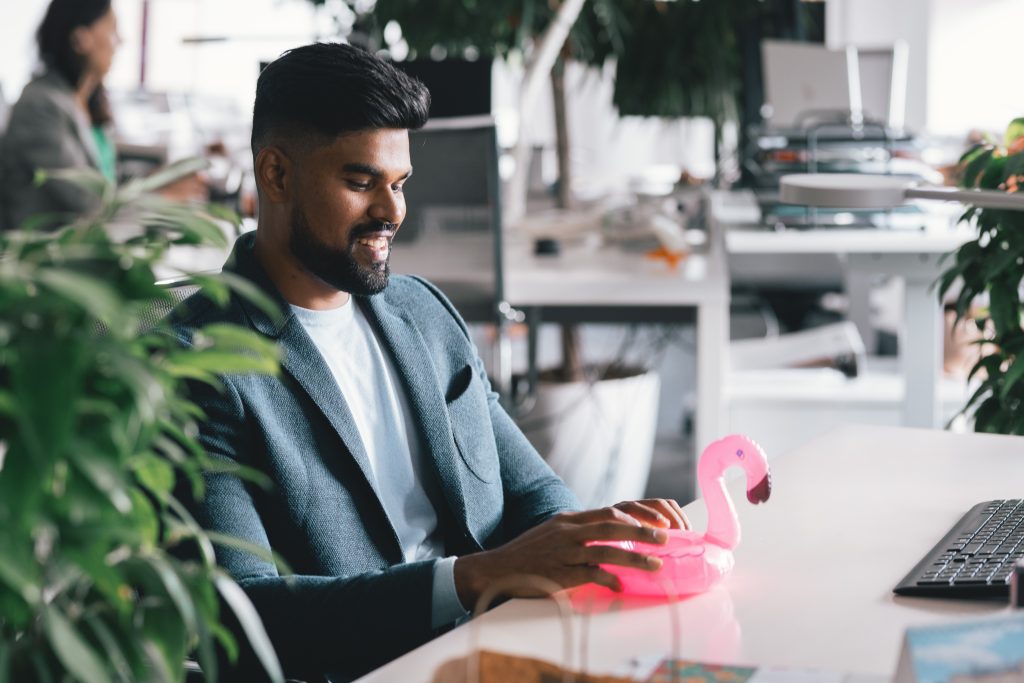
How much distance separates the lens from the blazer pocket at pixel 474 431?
1.54 meters

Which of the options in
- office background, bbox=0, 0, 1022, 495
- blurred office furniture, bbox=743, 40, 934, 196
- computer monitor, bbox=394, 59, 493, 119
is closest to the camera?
computer monitor, bbox=394, 59, 493, 119

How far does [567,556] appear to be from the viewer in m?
1.20

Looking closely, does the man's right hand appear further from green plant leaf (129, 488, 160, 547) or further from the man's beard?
green plant leaf (129, 488, 160, 547)

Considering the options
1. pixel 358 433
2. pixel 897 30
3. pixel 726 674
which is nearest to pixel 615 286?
pixel 358 433

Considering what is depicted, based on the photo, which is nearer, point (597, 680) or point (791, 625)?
point (597, 680)

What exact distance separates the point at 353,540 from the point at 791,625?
48 centimetres

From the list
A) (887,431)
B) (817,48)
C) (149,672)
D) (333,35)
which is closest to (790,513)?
(887,431)

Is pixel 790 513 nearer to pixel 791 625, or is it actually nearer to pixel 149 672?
pixel 791 625

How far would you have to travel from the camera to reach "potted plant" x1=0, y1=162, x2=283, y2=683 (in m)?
0.62

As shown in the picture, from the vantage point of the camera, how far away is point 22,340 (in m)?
0.63

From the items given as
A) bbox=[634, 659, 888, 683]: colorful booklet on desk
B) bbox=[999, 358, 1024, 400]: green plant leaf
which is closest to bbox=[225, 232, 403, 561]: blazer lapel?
bbox=[634, 659, 888, 683]: colorful booklet on desk

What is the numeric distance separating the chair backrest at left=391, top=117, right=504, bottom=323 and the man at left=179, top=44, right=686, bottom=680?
1.06 meters

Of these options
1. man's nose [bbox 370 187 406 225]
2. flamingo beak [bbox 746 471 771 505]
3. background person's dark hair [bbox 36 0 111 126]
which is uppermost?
background person's dark hair [bbox 36 0 111 126]

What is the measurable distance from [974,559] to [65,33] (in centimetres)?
298
